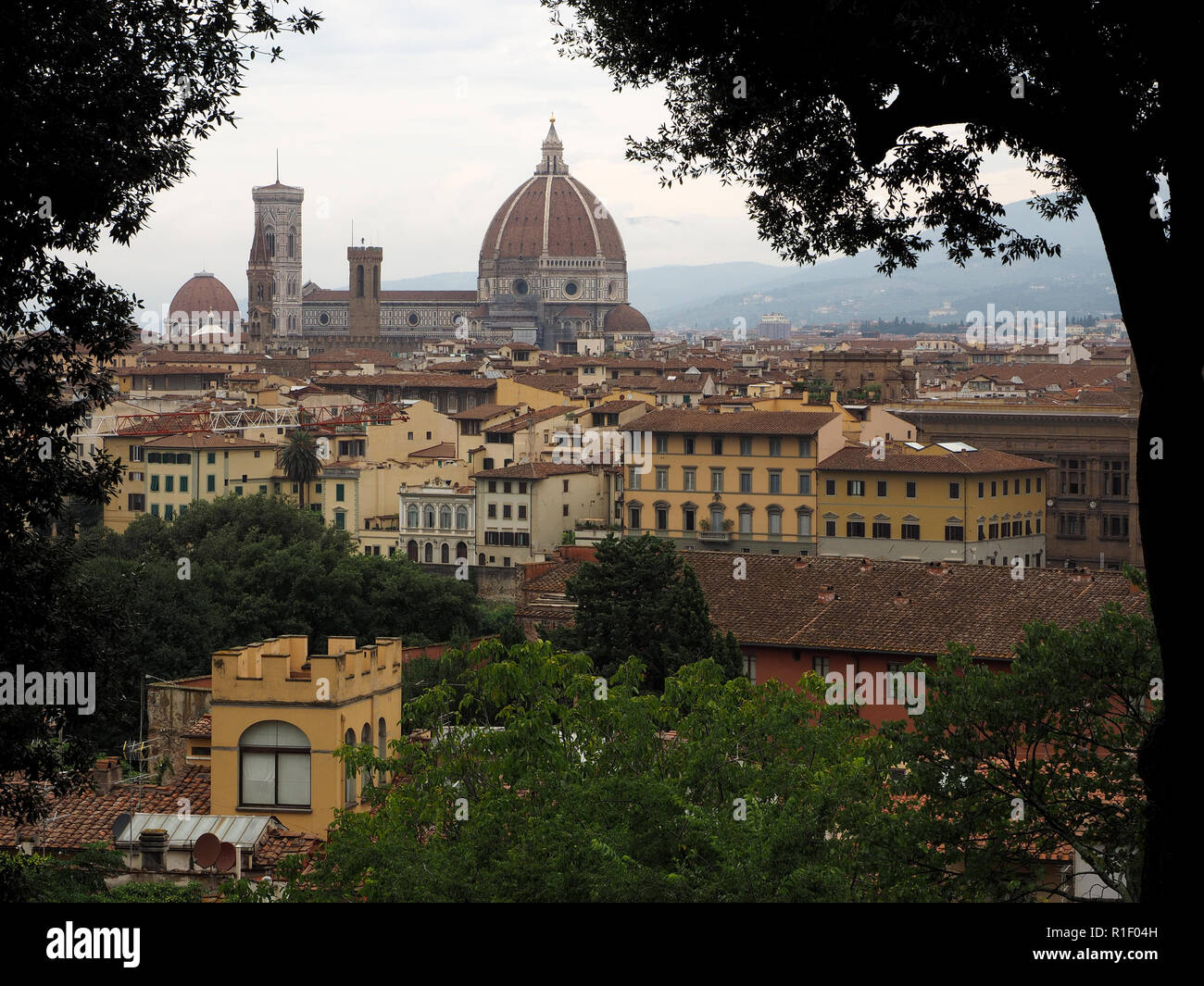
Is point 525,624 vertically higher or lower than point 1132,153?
lower

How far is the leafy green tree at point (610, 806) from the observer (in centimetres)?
1073

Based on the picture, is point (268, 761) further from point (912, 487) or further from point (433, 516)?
point (433, 516)

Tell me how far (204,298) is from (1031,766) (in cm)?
17133

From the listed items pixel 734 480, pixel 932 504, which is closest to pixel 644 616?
pixel 932 504

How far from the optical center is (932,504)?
51688 millimetres

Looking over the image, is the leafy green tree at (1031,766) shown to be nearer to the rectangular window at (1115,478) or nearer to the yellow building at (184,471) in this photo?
the rectangular window at (1115,478)

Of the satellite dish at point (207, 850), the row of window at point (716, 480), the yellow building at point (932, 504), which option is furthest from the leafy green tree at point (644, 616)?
the row of window at point (716, 480)

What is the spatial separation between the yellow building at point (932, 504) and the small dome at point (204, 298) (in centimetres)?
12618

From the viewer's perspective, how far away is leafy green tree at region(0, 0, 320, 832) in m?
7.94
